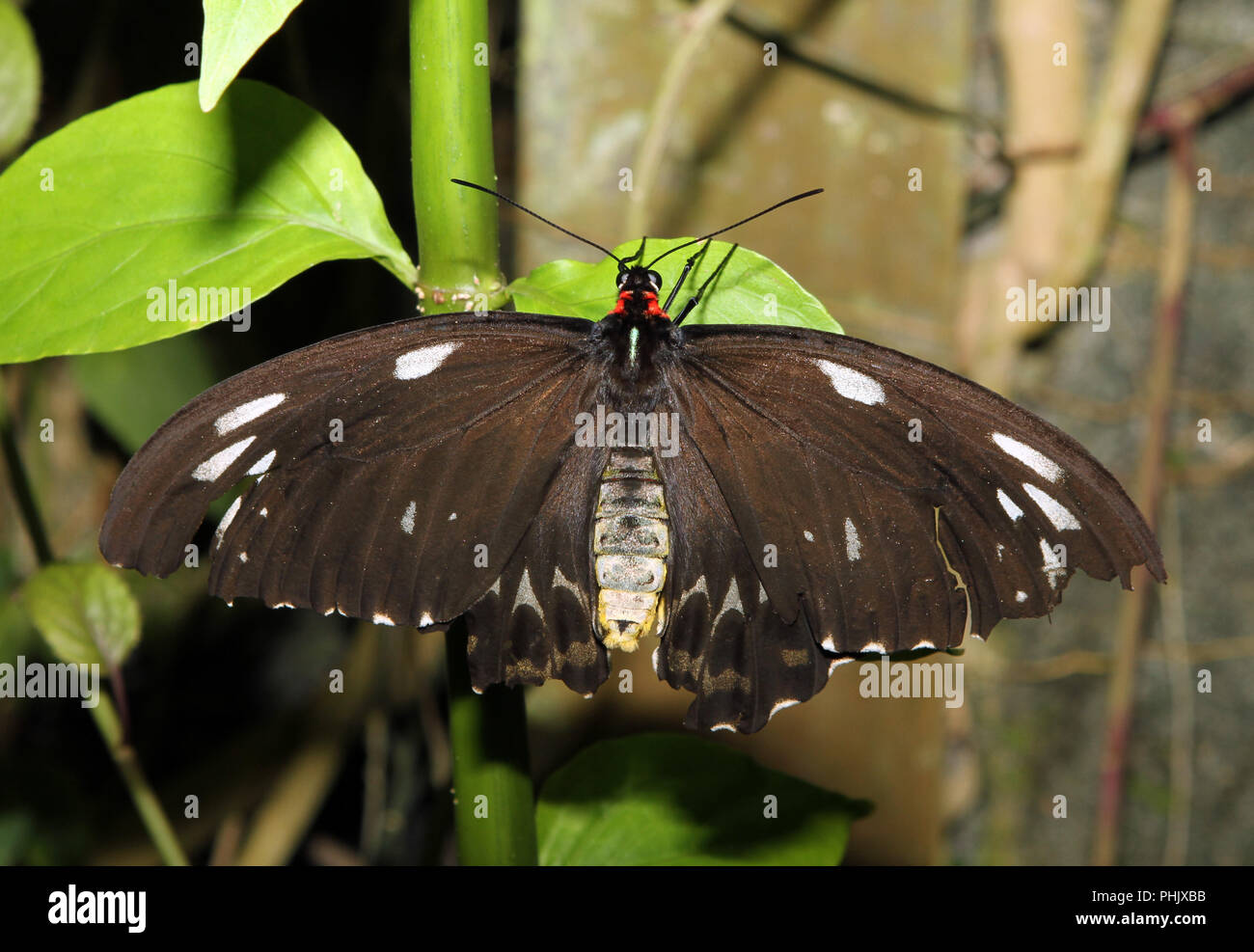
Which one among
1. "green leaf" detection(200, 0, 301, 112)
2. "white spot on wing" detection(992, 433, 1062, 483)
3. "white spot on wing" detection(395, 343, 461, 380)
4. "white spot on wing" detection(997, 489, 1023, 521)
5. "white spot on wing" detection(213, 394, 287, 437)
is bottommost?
"white spot on wing" detection(997, 489, 1023, 521)

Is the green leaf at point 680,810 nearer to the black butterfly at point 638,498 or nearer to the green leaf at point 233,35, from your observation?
the black butterfly at point 638,498

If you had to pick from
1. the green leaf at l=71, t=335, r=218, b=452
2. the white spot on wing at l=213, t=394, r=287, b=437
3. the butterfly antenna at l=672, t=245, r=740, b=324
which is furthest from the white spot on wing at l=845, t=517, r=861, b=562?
the green leaf at l=71, t=335, r=218, b=452

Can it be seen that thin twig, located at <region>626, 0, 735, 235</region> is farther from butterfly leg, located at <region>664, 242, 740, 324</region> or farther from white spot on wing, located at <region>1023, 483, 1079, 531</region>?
white spot on wing, located at <region>1023, 483, 1079, 531</region>

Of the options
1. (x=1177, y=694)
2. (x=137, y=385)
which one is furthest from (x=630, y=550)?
(x=1177, y=694)

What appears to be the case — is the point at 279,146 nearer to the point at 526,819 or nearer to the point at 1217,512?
the point at 526,819

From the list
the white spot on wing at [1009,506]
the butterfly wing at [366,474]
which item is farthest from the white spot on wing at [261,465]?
the white spot on wing at [1009,506]

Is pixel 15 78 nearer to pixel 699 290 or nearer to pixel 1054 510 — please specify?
pixel 699 290
